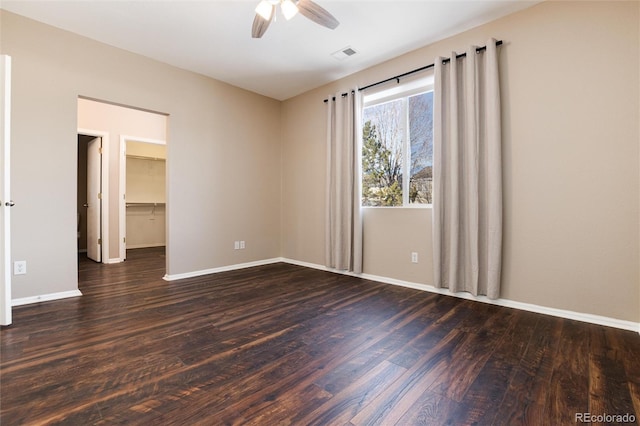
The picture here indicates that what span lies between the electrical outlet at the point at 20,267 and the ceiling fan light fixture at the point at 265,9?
322 cm

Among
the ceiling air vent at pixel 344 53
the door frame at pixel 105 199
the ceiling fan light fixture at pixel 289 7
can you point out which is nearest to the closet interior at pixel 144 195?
the door frame at pixel 105 199

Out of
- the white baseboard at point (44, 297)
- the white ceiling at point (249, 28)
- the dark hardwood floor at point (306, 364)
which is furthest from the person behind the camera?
the white baseboard at point (44, 297)

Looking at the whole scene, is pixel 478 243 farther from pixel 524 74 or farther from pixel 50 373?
pixel 50 373

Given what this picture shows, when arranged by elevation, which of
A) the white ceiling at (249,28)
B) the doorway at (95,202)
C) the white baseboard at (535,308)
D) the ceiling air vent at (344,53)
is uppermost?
the ceiling air vent at (344,53)

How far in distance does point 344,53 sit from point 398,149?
1.36 metres

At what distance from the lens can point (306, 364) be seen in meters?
1.74

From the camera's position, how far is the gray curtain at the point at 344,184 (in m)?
3.94

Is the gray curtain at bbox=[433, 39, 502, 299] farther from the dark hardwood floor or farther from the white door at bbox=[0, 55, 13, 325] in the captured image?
the white door at bbox=[0, 55, 13, 325]

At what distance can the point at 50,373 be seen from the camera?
161 centimetres

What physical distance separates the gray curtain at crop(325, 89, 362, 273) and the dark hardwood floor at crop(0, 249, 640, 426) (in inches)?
47.1

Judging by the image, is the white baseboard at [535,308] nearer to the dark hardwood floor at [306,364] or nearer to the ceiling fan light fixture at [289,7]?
the dark hardwood floor at [306,364]

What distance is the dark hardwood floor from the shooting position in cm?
133

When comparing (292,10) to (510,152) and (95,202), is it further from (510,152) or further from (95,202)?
(95,202)

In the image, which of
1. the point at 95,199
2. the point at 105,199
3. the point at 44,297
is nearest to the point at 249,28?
the point at 44,297
